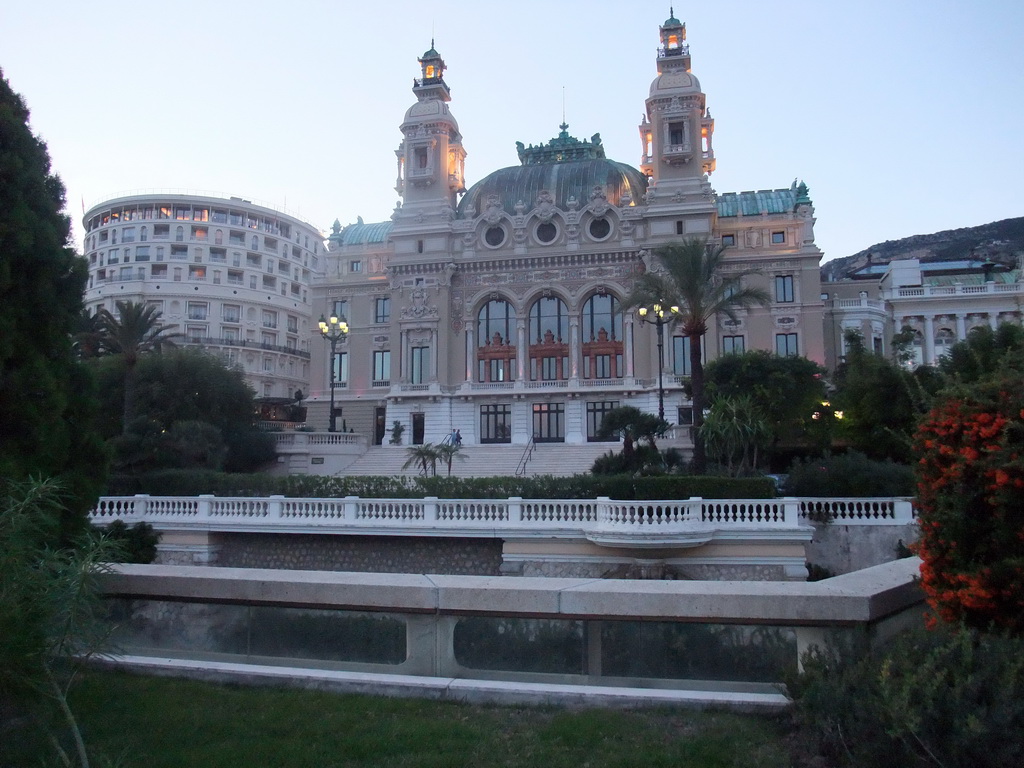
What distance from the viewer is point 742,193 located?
55.9 m

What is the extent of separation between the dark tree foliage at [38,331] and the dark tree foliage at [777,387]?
27.2 metres

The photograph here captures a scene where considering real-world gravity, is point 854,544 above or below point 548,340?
below

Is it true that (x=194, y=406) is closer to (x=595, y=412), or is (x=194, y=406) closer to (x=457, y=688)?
(x=595, y=412)

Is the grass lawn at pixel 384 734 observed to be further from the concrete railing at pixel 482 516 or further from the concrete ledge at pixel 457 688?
the concrete railing at pixel 482 516

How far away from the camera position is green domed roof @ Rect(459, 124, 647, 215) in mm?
52250

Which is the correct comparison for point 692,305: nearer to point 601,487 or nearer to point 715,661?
point 601,487

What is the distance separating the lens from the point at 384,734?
5277 millimetres

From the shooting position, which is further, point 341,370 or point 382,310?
point 382,310

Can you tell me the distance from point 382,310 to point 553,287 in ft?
42.9

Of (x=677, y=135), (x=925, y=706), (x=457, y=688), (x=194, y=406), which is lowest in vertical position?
(x=457, y=688)

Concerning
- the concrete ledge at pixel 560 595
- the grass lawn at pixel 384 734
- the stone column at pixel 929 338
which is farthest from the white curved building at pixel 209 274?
the grass lawn at pixel 384 734

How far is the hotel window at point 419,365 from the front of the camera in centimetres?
5144

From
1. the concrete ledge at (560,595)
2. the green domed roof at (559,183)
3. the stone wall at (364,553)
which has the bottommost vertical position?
the stone wall at (364,553)

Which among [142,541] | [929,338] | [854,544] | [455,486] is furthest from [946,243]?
[142,541]
